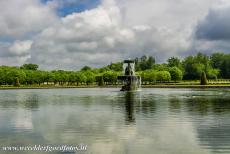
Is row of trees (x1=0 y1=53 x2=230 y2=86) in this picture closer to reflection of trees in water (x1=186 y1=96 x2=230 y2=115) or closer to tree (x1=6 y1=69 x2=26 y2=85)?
tree (x1=6 y1=69 x2=26 y2=85)

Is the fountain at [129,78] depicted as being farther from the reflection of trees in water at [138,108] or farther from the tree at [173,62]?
the tree at [173,62]

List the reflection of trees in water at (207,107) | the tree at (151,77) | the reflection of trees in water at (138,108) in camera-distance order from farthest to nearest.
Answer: the tree at (151,77)
the reflection of trees in water at (207,107)
the reflection of trees in water at (138,108)

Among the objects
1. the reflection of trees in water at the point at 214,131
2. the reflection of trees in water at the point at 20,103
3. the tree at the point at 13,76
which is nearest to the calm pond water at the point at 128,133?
the reflection of trees in water at the point at 214,131

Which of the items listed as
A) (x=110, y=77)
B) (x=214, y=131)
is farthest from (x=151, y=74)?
(x=214, y=131)

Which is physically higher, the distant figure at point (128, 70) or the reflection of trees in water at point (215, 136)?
the distant figure at point (128, 70)

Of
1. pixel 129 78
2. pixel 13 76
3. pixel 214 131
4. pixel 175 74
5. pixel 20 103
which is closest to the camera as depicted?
pixel 214 131

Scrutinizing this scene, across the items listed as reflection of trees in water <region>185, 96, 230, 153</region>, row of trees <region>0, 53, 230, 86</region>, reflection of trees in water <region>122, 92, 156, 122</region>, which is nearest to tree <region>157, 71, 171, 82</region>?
row of trees <region>0, 53, 230, 86</region>

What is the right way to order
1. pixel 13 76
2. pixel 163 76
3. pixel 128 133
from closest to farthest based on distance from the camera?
1. pixel 128 133
2. pixel 163 76
3. pixel 13 76

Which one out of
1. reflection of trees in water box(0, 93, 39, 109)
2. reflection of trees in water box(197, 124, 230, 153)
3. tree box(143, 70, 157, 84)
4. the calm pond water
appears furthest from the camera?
tree box(143, 70, 157, 84)

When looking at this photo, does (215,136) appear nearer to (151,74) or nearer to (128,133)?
(128,133)

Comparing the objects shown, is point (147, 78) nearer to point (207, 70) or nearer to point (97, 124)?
point (207, 70)

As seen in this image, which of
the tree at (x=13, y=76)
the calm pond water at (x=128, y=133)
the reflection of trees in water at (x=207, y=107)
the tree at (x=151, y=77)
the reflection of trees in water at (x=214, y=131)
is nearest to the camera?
the calm pond water at (x=128, y=133)

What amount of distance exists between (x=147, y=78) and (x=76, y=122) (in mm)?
113087

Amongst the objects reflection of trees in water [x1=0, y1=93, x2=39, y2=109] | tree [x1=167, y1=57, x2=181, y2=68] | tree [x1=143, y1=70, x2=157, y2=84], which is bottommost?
reflection of trees in water [x1=0, y1=93, x2=39, y2=109]
